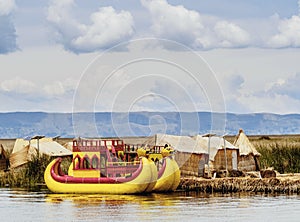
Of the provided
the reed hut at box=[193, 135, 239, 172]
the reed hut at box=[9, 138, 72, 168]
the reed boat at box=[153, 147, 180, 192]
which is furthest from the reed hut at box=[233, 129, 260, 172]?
the reed hut at box=[9, 138, 72, 168]

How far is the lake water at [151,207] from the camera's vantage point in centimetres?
2664

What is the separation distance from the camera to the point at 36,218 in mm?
26703

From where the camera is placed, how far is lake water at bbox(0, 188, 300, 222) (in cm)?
2664

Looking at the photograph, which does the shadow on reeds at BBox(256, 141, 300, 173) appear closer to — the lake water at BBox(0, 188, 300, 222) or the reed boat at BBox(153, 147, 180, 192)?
the reed boat at BBox(153, 147, 180, 192)

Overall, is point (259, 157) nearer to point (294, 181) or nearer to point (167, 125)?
point (167, 125)

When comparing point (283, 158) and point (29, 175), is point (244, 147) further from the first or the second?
point (29, 175)

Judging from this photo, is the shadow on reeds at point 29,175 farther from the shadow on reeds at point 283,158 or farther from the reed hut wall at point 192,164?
the shadow on reeds at point 283,158

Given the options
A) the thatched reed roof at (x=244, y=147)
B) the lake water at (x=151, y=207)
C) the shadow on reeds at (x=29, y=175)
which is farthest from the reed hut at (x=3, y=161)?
the thatched reed roof at (x=244, y=147)

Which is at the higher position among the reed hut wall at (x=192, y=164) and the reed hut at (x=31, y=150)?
the reed hut at (x=31, y=150)

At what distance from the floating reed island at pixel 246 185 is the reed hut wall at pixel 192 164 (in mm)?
3247

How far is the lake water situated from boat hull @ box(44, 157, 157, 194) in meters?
0.52

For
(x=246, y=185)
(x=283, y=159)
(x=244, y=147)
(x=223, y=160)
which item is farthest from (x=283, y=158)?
(x=246, y=185)

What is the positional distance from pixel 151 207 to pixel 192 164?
10.3 metres

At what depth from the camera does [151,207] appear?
29250mm
